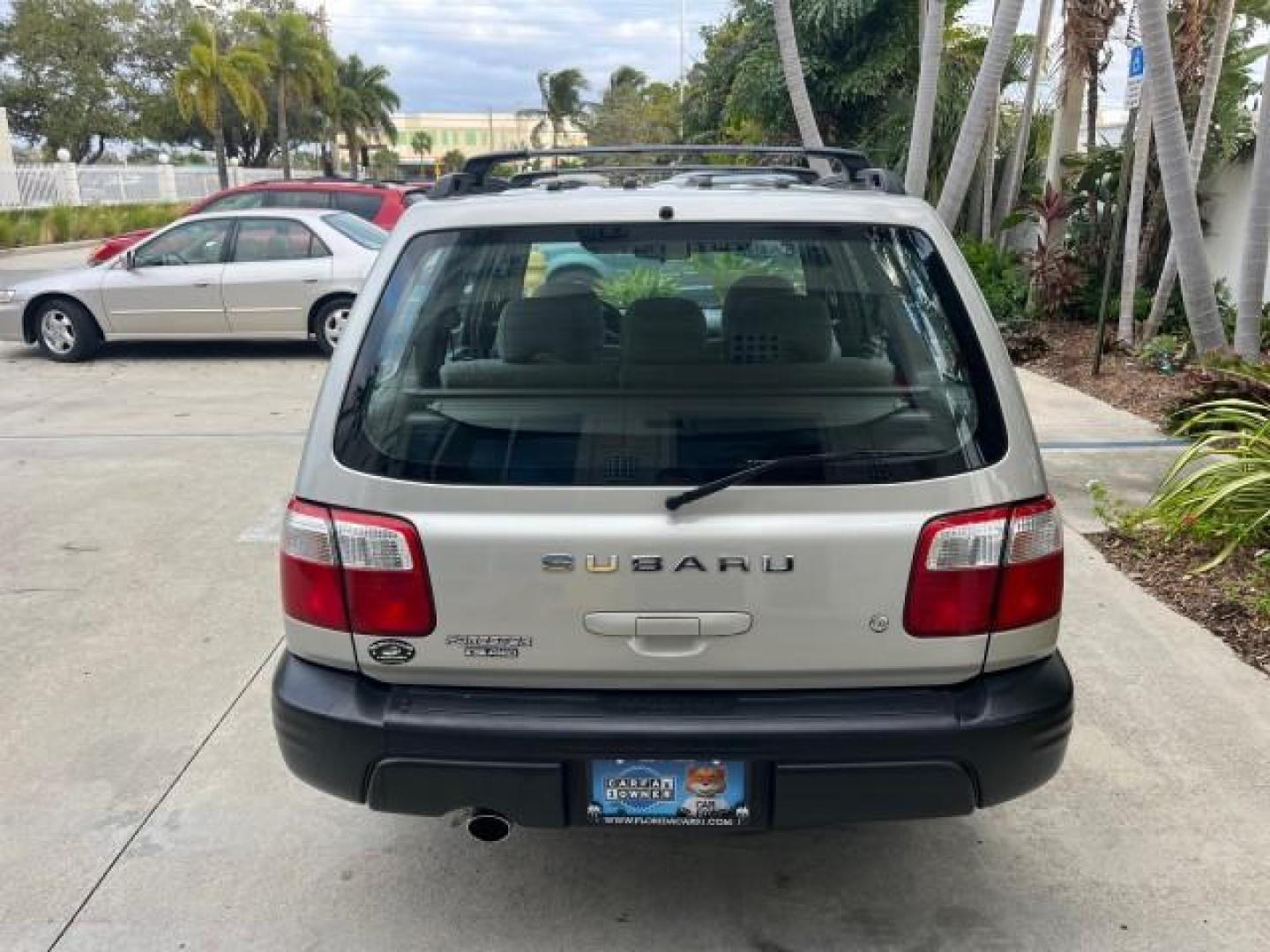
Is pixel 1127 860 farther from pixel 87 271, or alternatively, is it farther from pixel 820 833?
pixel 87 271

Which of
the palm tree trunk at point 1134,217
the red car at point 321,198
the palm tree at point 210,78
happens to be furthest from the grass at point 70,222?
the palm tree trunk at point 1134,217

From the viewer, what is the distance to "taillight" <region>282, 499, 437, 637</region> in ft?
7.39

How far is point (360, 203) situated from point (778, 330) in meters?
11.0

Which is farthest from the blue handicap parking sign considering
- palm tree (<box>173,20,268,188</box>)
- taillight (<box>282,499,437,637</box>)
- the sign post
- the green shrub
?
palm tree (<box>173,20,268,188</box>)

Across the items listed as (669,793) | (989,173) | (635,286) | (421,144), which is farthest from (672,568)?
(421,144)

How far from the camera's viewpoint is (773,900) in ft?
9.09

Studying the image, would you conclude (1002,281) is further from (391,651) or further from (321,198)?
(391,651)

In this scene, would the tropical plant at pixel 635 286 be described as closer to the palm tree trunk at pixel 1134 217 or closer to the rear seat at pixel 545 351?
the rear seat at pixel 545 351

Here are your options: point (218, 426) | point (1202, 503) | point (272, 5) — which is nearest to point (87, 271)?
point (218, 426)

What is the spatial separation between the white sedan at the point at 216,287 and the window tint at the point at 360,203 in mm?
2047

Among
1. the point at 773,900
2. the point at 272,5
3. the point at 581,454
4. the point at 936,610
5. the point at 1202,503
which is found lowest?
the point at 773,900

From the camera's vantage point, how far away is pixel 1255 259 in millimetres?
6746

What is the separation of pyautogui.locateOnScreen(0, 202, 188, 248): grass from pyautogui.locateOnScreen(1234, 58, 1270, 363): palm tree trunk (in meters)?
24.3

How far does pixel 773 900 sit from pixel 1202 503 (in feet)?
10.8
